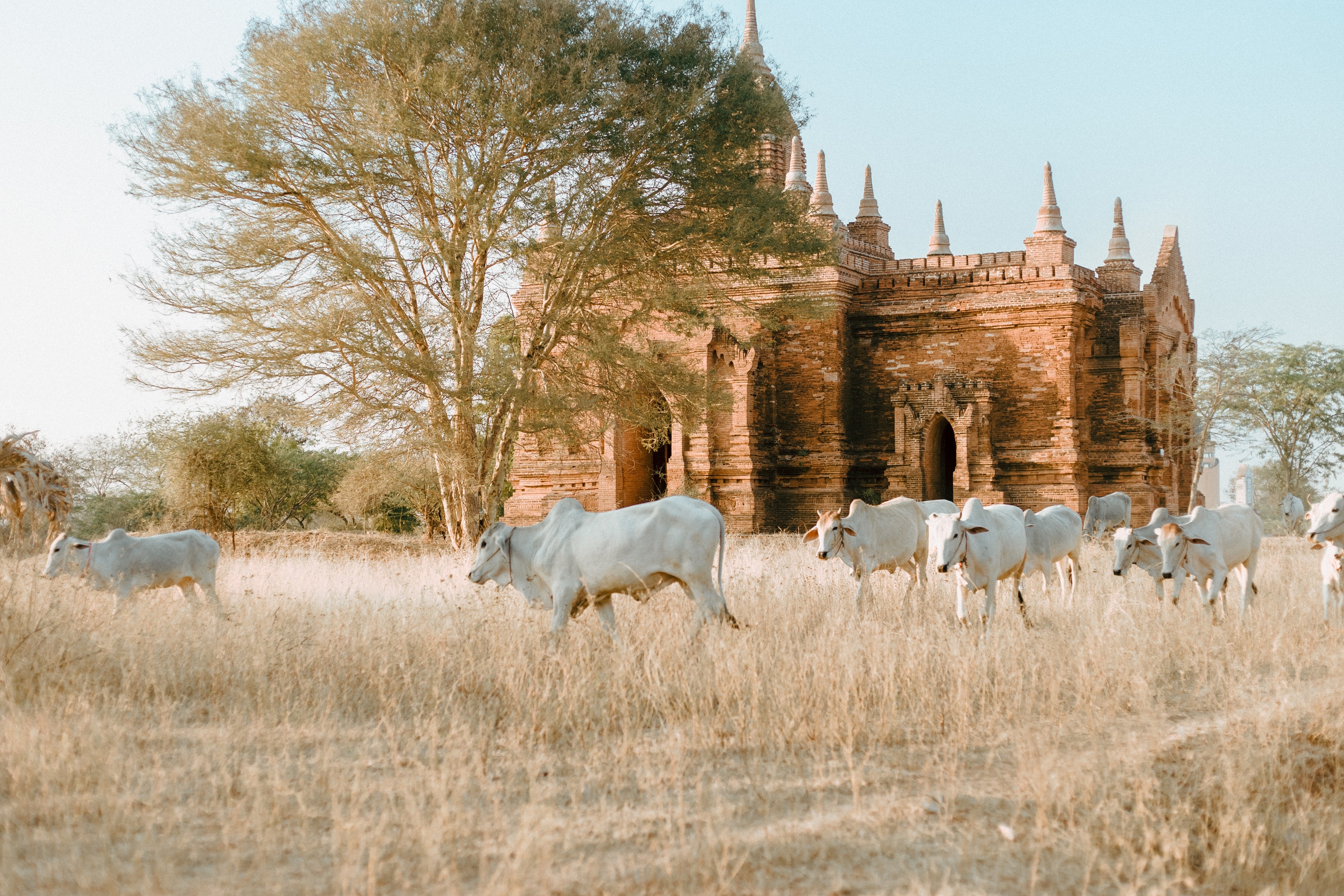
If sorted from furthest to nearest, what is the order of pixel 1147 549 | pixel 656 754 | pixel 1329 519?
1. pixel 1147 549
2. pixel 1329 519
3. pixel 656 754

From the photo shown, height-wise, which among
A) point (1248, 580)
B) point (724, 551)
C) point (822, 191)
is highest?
point (822, 191)

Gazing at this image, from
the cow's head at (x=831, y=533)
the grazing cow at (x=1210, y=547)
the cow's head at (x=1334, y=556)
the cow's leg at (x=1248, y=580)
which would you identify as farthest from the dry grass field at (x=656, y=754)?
the cow's head at (x=831, y=533)

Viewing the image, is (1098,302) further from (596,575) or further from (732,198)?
(596,575)

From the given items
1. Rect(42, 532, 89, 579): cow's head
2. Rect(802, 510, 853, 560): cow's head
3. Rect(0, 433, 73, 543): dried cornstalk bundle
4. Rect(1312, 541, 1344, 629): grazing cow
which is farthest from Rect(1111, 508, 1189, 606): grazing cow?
Rect(0, 433, 73, 543): dried cornstalk bundle

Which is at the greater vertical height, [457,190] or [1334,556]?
[457,190]

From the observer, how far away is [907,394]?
23625 mm

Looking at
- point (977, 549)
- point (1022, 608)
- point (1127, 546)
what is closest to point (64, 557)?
point (977, 549)

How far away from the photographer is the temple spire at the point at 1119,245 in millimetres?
27047

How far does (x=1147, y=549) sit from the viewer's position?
9523 mm

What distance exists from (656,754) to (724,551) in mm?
4205

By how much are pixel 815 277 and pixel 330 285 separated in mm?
10844

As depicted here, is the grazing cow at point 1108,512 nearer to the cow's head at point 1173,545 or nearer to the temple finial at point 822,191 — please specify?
the temple finial at point 822,191

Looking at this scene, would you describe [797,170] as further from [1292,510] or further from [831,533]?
[831,533]

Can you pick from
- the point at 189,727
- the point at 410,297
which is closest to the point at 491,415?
the point at 410,297
